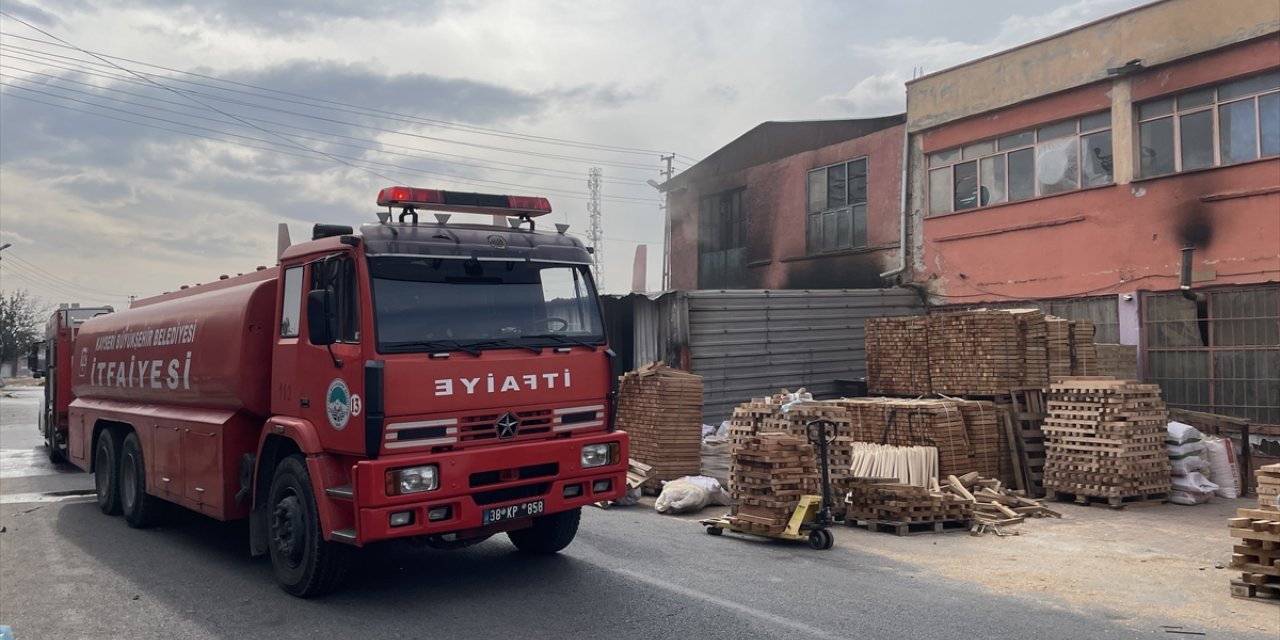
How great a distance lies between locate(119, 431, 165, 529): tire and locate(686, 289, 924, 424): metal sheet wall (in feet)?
32.1

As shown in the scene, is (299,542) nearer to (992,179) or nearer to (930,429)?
(930,429)

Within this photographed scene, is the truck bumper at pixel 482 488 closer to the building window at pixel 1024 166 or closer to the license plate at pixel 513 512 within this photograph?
the license plate at pixel 513 512

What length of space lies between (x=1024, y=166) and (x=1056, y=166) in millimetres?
747

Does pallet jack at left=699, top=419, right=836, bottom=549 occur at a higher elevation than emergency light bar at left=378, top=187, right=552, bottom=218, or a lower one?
lower

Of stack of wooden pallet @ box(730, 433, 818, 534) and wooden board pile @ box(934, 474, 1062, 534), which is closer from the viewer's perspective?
stack of wooden pallet @ box(730, 433, 818, 534)

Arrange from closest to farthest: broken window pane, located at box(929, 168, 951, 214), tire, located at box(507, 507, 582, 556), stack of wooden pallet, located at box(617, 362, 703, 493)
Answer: tire, located at box(507, 507, 582, 556) → stack of wooden pallet, located at box(617, 362, 703, 493) → broken window pane, located at box(929, 168, 951, 214)

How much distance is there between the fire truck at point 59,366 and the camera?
52.0 ft

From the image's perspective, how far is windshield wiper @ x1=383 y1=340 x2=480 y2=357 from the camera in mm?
6457

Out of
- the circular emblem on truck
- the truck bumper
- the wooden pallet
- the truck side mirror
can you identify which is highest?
the truck side mirror

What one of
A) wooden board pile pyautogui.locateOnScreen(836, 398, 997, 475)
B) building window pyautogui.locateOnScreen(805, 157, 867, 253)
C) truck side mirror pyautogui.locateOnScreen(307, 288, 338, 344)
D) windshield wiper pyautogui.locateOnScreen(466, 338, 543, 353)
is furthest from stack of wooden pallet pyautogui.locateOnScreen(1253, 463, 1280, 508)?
building window pyautogui.locateOnScreen(805, 157, 867, 253)

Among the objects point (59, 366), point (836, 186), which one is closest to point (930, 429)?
point (836, 186)

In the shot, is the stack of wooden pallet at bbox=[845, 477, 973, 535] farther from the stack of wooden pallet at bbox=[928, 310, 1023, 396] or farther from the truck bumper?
the truck bumper

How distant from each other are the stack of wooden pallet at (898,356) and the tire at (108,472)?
11713mm

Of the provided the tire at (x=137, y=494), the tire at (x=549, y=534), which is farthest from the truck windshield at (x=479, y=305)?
the tire at (x=137, y=494)
